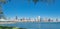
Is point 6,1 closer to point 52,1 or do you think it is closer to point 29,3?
point 29,3

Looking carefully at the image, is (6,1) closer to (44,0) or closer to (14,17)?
(14,17)

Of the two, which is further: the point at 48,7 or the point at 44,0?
the point at 48,7

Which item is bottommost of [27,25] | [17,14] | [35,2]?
[27,25]

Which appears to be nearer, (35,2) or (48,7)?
(35,2)

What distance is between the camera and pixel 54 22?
3.54 metres

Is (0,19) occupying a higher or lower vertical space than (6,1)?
lower

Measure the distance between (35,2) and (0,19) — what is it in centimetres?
80

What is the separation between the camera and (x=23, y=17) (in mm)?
3473

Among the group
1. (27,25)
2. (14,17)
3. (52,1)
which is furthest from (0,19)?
(52,1)

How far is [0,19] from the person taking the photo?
3428 millimetres

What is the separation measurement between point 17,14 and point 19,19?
11 cm

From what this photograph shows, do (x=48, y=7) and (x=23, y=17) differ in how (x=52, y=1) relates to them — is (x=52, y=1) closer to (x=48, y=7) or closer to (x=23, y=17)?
(x=48, y=7)

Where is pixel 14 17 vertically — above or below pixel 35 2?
below

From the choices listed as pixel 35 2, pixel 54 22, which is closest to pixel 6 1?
pixel 35 2
